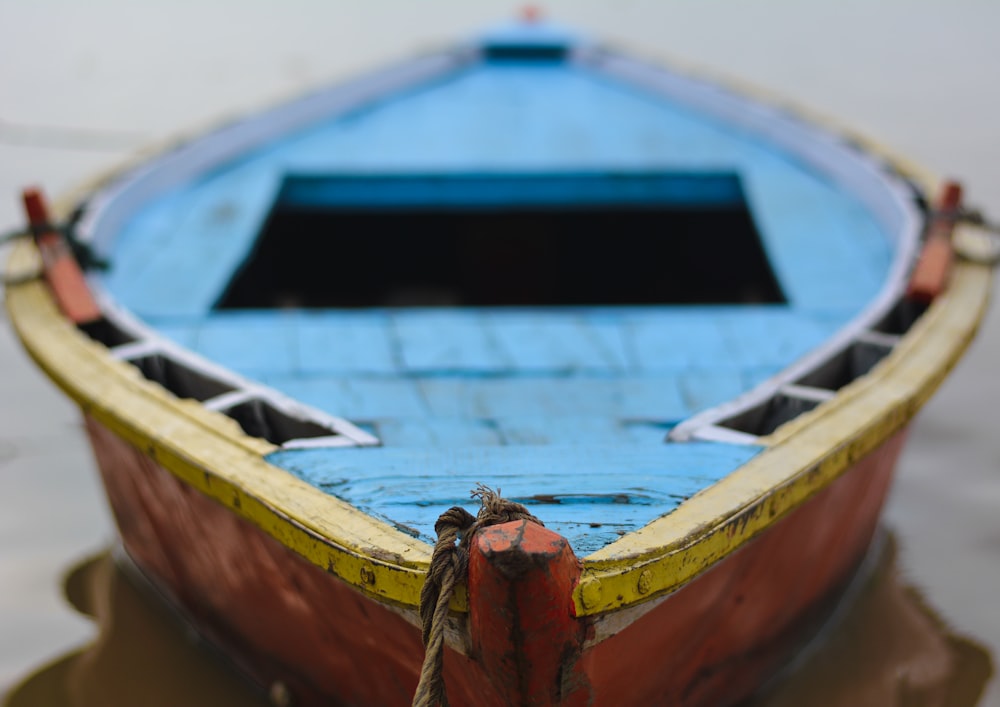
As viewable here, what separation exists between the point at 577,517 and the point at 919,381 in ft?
3.49

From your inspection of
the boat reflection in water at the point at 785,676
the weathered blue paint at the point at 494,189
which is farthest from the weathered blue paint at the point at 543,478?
the weathered blue paint at the point at 494,189

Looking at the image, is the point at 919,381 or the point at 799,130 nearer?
the point at 919,381

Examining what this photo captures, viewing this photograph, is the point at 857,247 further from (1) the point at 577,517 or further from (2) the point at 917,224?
(1) the point at 577,517

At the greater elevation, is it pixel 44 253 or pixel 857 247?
pixel 44 253

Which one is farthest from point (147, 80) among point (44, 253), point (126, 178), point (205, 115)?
point (44, 253)

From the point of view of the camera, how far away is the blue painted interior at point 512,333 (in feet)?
6.59

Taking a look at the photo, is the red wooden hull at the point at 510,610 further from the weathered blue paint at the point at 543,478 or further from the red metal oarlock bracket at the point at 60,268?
the red metal oarlock bracket at the point at 60,268

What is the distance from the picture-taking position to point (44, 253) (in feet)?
9.89

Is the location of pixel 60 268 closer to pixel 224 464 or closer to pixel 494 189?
pixel 224 464

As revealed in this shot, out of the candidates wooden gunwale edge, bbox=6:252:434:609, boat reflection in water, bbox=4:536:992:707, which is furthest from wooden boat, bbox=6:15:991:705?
boat reflection in water, bbox=4:536:992:707

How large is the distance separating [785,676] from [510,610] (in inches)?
61.3

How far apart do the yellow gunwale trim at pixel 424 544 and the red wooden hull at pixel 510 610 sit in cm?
10

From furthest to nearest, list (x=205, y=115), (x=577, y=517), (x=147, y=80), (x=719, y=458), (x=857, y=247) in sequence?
1. (x=147, y=80)
2. (x=205, y=115)
3. (x=857, y=247)
4. (x=719, y=458)
5. (x=577, y=517)

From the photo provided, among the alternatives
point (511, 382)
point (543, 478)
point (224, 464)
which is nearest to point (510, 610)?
point (543, 478)
